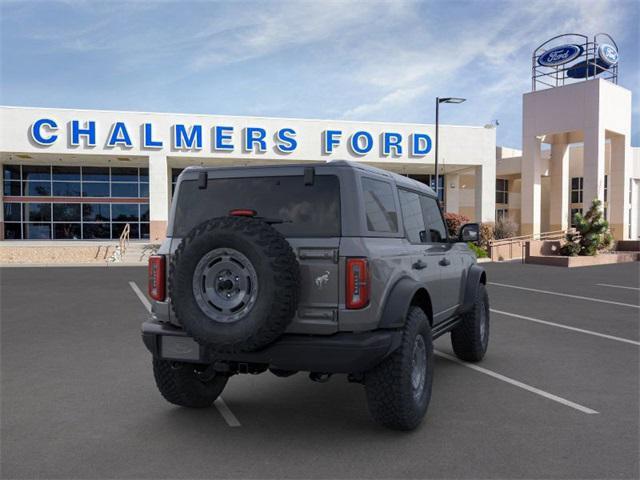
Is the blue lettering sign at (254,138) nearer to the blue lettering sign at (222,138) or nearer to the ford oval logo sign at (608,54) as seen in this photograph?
the blue lettering sign at (222,138)

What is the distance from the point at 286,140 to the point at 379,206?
28.1 meters

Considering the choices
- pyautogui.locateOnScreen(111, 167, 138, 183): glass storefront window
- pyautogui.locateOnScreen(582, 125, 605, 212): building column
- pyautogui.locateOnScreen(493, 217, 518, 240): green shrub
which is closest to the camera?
pyautogui.locateOnScreen(493, 217, 518, 240): green shrub

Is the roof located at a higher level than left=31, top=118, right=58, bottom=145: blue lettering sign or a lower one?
lower

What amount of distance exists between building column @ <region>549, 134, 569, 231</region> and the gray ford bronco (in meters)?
33.7

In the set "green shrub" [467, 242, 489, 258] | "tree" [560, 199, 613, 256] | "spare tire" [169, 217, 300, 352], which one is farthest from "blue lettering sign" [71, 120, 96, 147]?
"spare tire" [169, 217, 300, 352]

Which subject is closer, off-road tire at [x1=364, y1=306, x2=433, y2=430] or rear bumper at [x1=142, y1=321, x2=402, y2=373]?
rear bumper at [x1=142, y1=321, x2=402, y2=373]

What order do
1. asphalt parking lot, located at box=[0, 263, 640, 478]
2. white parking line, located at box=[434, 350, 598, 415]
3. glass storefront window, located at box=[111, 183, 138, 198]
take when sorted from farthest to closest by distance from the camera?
glass storefront window, located at box=[111, 183, 138, 198] < white parking line, located at box=[434, 350, 598, 415] < asphalt parking lot, located at box=[0, 263, 640, 478]

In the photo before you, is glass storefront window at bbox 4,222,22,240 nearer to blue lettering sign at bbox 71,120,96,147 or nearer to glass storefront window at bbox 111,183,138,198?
glass storefront window at bbox 111,183,138,198

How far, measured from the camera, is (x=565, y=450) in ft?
13.3

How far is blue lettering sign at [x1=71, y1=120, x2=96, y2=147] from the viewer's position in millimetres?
29609

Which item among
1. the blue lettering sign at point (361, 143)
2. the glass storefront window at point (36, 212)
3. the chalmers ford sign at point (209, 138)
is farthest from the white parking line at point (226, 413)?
the glass storefront window at point (36, 212)

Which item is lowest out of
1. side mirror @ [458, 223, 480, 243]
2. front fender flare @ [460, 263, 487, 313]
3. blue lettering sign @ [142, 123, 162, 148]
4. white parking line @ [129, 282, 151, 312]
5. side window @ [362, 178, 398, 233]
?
white parking line @ [129, 282, 151, 312]

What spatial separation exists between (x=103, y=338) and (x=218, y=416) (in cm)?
391

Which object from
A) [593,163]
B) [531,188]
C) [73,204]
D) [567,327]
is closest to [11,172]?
[73,204]
